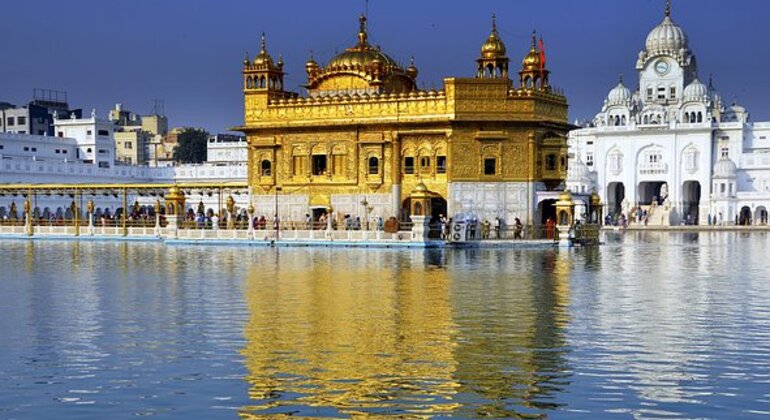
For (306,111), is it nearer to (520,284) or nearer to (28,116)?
(520,284)

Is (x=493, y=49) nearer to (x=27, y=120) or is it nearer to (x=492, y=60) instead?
(x=492, y=60)

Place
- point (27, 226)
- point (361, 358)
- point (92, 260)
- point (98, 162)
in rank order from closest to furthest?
point (361, 358) → point (92, 260) → point (27, 226) → point (98, 162)

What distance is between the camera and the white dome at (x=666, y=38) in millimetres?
74125

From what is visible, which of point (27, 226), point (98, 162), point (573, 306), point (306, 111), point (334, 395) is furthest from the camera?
point (98, 162)

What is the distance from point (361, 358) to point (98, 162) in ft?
202

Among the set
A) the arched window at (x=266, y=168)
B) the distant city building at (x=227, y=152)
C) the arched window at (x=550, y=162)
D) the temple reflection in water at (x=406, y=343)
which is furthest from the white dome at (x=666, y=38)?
the temple reflection in water at (x=406, y=343)

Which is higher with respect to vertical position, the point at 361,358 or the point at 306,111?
the point at 306,111

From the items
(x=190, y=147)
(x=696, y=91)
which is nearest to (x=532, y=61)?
(x=696, y=91)

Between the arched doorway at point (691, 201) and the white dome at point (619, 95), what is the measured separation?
340 inches

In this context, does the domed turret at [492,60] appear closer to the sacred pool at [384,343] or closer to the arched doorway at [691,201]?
the sacred pool at [384,343]

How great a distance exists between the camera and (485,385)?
975cm

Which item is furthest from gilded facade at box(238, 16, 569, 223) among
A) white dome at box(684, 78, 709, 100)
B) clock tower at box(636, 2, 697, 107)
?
clock tower at box(636, 2, 697, 107)

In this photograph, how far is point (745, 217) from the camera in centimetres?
6475

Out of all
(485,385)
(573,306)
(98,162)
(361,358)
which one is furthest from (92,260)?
(98,162)
